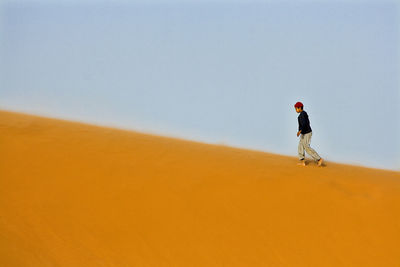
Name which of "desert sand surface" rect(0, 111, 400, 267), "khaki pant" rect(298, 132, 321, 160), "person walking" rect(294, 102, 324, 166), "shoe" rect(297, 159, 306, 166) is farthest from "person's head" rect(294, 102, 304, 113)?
"desert sand surface" rect(0, 111, 400, 267)

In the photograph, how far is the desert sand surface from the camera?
4504 mm

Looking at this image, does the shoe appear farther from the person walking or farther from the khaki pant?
the person walking

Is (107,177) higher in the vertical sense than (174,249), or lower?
higher

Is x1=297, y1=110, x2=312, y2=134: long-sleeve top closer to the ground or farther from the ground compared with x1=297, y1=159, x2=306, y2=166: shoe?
farther from the ground

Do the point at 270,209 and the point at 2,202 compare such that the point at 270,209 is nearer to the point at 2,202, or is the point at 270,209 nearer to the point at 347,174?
the point at 347,174

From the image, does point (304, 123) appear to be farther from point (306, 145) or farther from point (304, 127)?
point (306, 145)

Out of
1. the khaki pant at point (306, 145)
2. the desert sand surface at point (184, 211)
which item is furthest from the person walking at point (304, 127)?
the desert sand surface at point (184, 211)

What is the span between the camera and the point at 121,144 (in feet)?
29.0

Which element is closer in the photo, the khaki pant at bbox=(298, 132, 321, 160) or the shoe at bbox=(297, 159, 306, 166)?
the khaki pant at bbox=(298, 132, 321, 160)

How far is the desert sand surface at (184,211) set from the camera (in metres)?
4.50

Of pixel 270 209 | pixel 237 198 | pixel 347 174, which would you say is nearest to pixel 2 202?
pixel 237 198

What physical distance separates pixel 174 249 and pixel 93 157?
385cm

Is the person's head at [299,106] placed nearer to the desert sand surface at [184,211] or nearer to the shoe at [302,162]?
the shoe at [302,162]

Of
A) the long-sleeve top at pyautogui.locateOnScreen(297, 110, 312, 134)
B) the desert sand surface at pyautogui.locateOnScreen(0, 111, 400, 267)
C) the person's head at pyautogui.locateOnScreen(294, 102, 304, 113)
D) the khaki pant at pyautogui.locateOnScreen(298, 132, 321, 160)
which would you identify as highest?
the person's head at pyautogui.locateOnScreen(294, 102, 304, 113)
